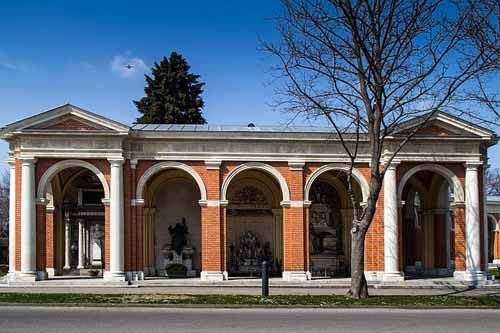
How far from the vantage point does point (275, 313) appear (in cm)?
1659

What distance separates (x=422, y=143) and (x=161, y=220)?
460 inches

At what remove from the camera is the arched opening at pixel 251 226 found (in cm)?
3147

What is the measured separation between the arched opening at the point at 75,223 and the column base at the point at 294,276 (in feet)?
27.4

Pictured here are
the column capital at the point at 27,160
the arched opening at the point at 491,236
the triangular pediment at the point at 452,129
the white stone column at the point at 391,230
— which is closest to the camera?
the column capital at the point at 27,160

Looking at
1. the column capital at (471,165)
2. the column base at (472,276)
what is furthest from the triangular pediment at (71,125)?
the column base at (472,276)

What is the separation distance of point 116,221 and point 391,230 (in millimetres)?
10154

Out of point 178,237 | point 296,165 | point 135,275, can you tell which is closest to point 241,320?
point 135,275

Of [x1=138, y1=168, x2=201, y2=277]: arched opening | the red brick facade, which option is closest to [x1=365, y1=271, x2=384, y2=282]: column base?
the red brick facade

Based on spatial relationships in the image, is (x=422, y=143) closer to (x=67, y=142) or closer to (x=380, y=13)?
(x=380, y=13)

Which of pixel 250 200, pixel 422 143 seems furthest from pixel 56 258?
pixel 422 143

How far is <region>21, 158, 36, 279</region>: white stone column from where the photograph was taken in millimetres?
25188

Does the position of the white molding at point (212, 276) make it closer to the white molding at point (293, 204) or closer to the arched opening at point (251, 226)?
the white molding at point (293, 204)

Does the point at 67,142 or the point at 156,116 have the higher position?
the point at 156,116

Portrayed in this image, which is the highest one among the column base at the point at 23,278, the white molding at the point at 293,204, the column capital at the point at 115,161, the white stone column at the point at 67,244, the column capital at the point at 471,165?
the column capital at the point at 115,161
